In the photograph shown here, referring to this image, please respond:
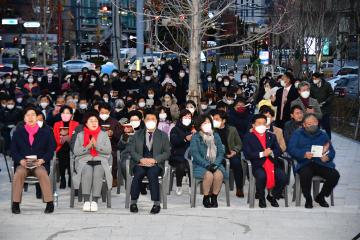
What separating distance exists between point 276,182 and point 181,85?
50.2ft

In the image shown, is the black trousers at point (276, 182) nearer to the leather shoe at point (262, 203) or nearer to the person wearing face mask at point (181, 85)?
the leather shoe at point (262, 203)

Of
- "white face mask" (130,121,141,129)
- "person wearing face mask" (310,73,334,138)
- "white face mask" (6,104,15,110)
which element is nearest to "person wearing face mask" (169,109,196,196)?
"white face mask" (130,121,141,129)

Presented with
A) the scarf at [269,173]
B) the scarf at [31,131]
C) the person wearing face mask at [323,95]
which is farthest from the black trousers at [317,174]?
the person wearing face mask at [323,95]

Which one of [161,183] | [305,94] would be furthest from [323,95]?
[161,183]

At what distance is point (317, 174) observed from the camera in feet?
46.5

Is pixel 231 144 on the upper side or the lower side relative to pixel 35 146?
lower

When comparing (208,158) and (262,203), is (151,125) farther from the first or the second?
(262,203)

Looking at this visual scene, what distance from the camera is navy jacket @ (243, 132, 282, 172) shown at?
14273 mm

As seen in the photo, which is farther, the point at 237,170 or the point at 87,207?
the point at 237,170

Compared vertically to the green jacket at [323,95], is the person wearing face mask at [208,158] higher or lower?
lower

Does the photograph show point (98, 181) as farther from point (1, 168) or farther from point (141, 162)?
point (1, 168)

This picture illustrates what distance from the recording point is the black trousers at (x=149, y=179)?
1361cm

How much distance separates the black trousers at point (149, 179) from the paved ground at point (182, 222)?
28 cm

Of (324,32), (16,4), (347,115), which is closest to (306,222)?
(347,115)
